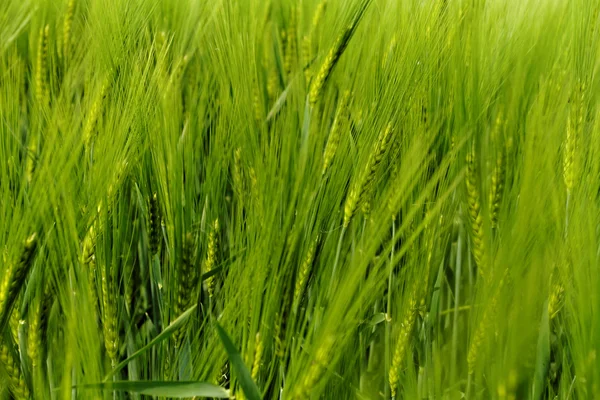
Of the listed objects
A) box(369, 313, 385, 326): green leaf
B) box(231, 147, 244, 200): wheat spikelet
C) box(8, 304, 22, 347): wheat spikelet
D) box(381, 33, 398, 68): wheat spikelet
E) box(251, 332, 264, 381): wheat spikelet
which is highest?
box(381, 33, 398, 68): wheat spikelet

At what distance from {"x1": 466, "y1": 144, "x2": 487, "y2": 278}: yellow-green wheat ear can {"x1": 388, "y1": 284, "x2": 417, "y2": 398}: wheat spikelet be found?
0.25ft

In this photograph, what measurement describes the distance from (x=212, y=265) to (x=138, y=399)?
0.17 m

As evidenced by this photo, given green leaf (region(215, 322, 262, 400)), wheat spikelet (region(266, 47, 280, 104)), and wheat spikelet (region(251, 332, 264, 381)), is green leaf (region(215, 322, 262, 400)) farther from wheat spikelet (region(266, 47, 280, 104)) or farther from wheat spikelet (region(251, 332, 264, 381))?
wheat spikelet (region(266, 47, 280, 104))

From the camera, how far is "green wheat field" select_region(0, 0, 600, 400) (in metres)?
0.62

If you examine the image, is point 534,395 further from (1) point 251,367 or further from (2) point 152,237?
(2) point 152,237

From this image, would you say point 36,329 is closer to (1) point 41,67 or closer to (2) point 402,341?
(2) point 402,341

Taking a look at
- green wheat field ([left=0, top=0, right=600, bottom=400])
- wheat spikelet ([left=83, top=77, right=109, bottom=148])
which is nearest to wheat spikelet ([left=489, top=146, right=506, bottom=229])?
green wheat field ([left=0, top=0, right=600, bottom=400])

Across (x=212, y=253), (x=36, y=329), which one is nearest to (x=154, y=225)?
(x=212, y=253)

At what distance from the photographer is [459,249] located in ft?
3.10

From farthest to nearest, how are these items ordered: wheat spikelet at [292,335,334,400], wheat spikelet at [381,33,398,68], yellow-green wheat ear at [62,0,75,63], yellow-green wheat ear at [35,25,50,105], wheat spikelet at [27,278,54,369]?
yellow-green wheat ear at [62,0,75,63], yellow-green wheat ear at [35,25,50,105], wheat spikelet at [381,33,398,68], wheat spikelet at [27,278,54,369], wheat spikelet at [292,335,334,400]

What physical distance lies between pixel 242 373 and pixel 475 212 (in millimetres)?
336

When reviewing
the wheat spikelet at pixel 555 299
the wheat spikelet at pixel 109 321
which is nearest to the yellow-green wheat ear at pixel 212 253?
the wheat spikelet at pixel 109 321

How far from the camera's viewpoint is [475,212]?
793mm

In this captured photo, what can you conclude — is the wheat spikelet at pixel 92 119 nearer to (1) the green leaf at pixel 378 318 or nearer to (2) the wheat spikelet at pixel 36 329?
(2) the wheat spikelet at pixel 36 329
